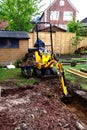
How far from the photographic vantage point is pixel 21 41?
52.9 ft

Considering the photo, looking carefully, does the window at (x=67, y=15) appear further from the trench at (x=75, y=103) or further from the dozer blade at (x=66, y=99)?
the dozer blade at (x=66, y=99)

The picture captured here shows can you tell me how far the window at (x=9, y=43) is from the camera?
51.6 ft

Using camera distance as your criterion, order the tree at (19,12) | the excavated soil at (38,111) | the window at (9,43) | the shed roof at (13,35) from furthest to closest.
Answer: the tree at (19,12) → the window at (9,43) → the shed roof at (13,35) → the excavated soil at (38,111)

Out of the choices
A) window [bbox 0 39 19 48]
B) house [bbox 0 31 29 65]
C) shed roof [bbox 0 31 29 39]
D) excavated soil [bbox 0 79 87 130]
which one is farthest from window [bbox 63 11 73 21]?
excavated soil [bbox 0 79 87 130]

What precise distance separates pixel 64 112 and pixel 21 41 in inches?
400

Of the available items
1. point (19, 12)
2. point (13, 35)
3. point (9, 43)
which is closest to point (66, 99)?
point (9, 43)

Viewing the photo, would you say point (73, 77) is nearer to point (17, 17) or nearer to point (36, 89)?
point (36, 89)

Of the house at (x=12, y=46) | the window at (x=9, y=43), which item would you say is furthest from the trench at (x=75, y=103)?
the window at (x=9, y=43)

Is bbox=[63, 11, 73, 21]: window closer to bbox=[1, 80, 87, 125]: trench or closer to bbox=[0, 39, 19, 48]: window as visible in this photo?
bbox=[0, 39, 19, 48]: window

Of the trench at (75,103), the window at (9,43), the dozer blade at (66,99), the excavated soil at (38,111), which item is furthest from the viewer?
the window at (9,43)

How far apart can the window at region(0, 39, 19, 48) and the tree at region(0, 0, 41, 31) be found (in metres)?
9.60

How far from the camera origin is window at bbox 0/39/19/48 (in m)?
15.7

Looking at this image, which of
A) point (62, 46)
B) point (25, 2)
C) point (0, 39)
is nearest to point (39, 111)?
point (0, 39)

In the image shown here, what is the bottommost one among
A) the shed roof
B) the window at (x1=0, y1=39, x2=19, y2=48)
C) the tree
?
the window at (x1=0, y1=39, x2=19, y2=48)
